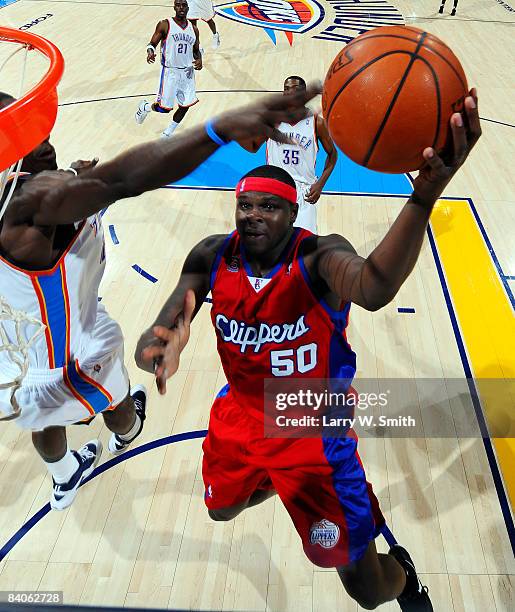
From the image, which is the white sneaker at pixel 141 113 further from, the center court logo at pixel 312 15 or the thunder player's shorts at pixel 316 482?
the thunder player's shorts at pixel 316 482

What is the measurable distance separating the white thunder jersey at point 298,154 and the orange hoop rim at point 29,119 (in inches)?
102

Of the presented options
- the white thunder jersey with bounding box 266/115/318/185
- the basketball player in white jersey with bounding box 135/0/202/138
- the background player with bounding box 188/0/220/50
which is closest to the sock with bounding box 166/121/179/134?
the basketball player in white jersey with bounding box 135/0/202/138

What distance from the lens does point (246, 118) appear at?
187 cm

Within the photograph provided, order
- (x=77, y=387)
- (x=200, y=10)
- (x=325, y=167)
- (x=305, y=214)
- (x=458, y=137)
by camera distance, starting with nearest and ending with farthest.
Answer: (x=458, y=137)
(x=77, y=387)
(x=305, y=214)
(x=325, y=167)
(x=200, y=10)

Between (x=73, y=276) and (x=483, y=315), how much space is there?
130 inches

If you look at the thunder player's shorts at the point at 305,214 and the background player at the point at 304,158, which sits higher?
the background player at the point at 304,158

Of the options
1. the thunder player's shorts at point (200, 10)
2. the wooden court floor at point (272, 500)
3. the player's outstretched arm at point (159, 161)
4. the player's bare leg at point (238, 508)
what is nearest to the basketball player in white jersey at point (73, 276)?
the player's outstretched arm at point (159, 161)

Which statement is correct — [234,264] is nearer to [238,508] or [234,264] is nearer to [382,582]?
[238,508]

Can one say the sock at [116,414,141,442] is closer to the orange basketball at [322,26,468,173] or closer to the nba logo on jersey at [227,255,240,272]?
the nba logo on jersey at [227,255,240,272]

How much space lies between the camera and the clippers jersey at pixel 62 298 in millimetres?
2490

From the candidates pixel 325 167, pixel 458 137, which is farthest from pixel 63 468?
pixel 325 167

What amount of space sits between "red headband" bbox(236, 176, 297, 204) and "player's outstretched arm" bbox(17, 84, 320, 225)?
38 centimetres

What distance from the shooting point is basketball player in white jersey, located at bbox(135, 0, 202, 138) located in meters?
7.23

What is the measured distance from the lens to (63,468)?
3.16 meters
